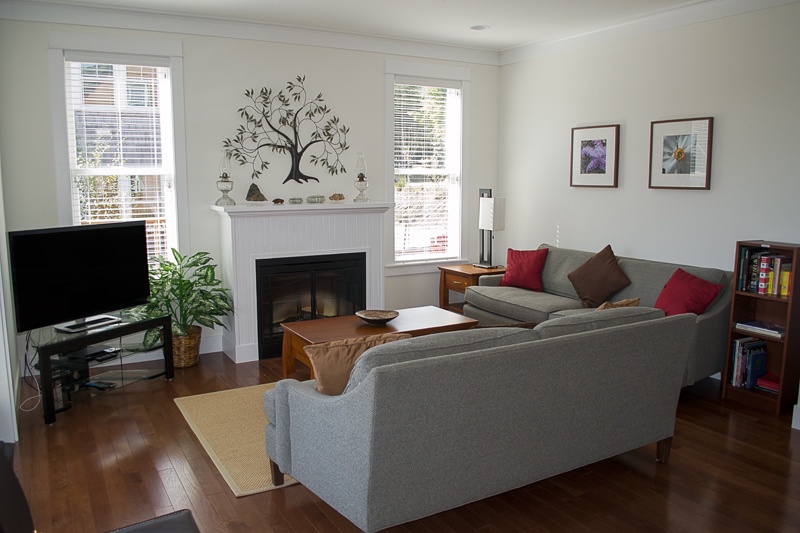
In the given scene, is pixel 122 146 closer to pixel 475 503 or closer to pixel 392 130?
pixel 392 130

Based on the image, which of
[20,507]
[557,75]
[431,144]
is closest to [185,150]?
[431,144]

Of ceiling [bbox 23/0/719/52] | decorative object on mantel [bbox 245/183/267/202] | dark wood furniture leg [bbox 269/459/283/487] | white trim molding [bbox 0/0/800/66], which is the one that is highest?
ceiling [bbox 23/0/719/52]

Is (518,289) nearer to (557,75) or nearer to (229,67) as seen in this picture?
(557,75)

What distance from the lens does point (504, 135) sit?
688cm

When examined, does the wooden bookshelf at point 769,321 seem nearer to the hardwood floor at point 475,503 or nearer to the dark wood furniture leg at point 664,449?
the hardwood floor at point 475,503

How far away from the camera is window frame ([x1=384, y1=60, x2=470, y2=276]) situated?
6227mm

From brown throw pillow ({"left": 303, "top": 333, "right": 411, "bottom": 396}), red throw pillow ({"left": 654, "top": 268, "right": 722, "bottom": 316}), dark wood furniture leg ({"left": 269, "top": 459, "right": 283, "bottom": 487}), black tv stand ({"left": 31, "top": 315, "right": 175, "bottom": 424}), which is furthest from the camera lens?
red throw pillow ({"left": 654, "top": 268, "right": 722, "bottom": 316})

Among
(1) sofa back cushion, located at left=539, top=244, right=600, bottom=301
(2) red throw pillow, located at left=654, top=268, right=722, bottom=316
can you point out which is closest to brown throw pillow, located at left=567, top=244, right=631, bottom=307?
(1) sofa back cushion, located at left=539, top=244, right=600, bottom=301

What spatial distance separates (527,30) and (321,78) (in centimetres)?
187

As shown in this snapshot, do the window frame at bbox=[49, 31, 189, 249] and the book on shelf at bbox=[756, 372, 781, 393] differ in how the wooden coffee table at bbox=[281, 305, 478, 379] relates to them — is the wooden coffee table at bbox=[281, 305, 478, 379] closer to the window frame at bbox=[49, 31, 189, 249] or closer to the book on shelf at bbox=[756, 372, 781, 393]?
the window frame at bbox=[49, 31, 189, 249]

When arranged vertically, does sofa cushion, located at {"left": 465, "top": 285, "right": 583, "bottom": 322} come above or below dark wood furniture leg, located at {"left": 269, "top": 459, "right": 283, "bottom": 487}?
above

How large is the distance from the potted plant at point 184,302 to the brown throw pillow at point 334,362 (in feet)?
8.03

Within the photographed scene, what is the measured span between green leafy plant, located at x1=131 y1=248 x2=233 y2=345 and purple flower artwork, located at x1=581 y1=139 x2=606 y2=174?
332cm

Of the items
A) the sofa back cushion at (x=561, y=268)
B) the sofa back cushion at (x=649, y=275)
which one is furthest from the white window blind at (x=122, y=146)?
the sofa back cushion at (x=649, y=275)
